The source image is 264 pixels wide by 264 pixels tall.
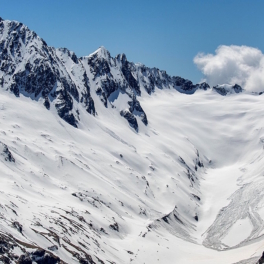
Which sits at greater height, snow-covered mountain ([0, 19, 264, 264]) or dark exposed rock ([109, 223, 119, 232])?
snow-covered mountain ([0, 19, 264, 264])

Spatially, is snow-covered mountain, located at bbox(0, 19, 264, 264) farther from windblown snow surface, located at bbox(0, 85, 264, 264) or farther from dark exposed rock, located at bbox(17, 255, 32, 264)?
windblown snow surface, located at bbox(0, 85, 264, 264)

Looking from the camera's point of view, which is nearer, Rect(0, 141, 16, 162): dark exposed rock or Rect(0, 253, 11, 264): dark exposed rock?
Rect(0, 253, 11, 264): dark exposed rock

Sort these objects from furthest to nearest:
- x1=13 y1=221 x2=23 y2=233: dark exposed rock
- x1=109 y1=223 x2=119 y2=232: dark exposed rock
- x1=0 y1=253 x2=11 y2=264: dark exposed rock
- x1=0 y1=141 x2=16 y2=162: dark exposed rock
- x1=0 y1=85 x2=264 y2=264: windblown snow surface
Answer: x1=0 y1=141 x2=16 y2=162: dark exposed rock
x1=109 y1=223 x2=119 y2=232: dark exposed rock
x1=0 y1=85 x2=264 y2=264: windblown snow surface
x1=13 y1=221 x2=23 y2=233: dark exposed rock
x1=0 y1=253 x2=11 y2=264: dark exposed rock

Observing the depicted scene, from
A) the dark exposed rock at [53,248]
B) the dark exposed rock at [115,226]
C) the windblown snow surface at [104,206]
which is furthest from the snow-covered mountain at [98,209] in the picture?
the dark exposed rock at [115,226]

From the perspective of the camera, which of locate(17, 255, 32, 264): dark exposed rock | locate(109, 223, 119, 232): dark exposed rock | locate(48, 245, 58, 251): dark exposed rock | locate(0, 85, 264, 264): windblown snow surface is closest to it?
locate(17, 255, 32, 264): dark exposed rock

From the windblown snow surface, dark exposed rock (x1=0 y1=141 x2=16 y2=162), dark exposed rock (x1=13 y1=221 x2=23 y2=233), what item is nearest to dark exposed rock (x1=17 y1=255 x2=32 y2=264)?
the windblown snow surface

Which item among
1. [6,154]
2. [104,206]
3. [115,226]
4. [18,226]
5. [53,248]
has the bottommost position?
[115,226]

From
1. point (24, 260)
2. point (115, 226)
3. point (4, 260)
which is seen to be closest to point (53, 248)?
point (24, 260)

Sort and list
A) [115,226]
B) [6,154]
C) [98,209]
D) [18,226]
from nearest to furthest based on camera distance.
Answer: [18,226] < [115,226] < [98,209] < [6,154]

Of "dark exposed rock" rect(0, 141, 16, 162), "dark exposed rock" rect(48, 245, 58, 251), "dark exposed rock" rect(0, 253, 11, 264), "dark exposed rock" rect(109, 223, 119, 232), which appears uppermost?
"dark exposed rock" rect(0, 253, 11, 264)

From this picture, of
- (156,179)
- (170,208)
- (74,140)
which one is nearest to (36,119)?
(74,140)

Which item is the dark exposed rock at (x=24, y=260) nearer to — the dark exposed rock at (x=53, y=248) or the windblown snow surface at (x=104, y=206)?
the windblown snow surface at (x=104, y=206)

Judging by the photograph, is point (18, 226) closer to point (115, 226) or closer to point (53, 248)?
point (53, 248)
